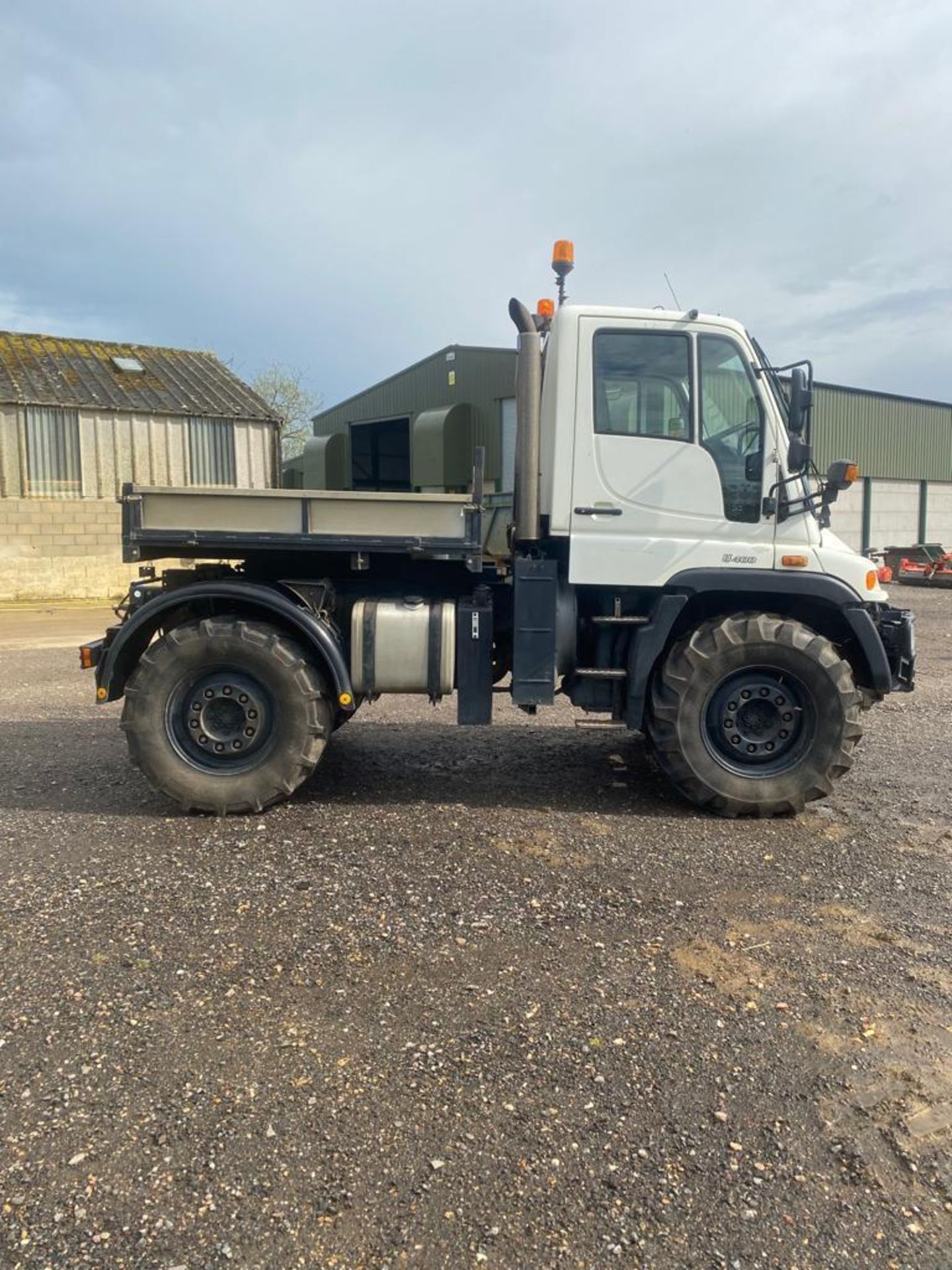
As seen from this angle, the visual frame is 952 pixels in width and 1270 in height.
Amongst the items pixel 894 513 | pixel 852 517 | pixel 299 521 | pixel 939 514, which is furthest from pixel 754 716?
pixel 939 514

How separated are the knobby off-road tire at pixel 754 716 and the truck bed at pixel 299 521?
152 centimetres

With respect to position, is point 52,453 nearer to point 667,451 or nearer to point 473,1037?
point 667,451

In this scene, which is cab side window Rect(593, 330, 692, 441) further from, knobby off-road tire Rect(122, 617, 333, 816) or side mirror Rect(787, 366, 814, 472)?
knobby off-road tire Rect(122, 617, 333, 816)

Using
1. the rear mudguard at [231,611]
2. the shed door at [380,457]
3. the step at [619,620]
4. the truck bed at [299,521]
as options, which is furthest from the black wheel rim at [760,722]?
the shed door at [380,457]

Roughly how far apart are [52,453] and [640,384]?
15.8 m

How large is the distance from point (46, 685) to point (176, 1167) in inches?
323

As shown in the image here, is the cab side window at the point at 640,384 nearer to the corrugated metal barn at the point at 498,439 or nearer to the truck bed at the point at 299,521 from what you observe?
the truck bed at the point at 299,521

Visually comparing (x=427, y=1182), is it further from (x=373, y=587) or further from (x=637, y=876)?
(x=373, y=587)

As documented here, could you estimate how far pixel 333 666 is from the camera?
5.32m

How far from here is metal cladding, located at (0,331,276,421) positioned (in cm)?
1819

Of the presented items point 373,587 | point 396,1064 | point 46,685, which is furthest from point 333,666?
point 46,685

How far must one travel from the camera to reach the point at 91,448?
59.4 feet

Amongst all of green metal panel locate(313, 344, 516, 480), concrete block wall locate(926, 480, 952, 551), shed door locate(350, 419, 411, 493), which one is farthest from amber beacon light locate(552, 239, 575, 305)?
concrete block wall locate(926, 480, 952, 551)

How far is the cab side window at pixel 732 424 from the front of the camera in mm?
5312
